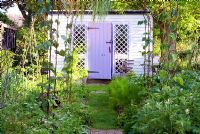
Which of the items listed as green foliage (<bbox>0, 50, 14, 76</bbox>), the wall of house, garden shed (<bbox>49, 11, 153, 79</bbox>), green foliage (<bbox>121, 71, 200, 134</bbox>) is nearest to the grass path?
green foliage (<bbox>0, 50, 14, 76</bbox>)

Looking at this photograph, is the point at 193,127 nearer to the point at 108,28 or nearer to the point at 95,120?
the point at 95,120

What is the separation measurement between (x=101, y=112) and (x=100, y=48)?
21.0ft

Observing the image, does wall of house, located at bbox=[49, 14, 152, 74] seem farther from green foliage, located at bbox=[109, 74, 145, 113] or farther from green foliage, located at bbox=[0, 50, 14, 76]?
green foliage, located at bbox=[0, 50, 14, 76]

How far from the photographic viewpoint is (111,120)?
24.0 ft

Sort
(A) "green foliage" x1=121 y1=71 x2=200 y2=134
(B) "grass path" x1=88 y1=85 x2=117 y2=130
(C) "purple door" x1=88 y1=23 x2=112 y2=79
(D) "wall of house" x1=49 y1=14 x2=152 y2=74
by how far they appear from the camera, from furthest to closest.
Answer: (C) "purple door" x1=88 y1=23 x2=112 y2=79 → (D) "wall of house" x1=49 y1=14 x2=152 y2=74 → (B) "grass path" x1=88 y1=85 x2=117 y2=130 → (A) "green foliage" x1=121 y1=71 x2=200 y2=134

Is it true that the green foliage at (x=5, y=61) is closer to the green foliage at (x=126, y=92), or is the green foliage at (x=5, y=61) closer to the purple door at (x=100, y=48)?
the green foliage at (x=126, y=92)

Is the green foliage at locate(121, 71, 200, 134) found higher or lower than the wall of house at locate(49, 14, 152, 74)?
lower

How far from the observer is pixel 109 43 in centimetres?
1416

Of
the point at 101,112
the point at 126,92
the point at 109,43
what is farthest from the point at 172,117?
the point at 109,43

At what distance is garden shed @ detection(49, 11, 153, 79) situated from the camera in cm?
1379

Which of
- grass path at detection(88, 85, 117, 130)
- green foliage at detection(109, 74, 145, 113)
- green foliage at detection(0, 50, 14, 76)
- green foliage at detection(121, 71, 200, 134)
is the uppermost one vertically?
green foliage at detection(0, 50, 14, 76)

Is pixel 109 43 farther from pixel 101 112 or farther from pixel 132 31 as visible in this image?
pixel 101 112

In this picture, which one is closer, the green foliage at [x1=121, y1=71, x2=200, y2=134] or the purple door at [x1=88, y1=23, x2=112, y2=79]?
the green foliage at [x1=121, y1=71, x2=200, y2=134]

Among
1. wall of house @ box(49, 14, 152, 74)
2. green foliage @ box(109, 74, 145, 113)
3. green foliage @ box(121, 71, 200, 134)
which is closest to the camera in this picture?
green foliage @ box(121, 71, 200, 134)
